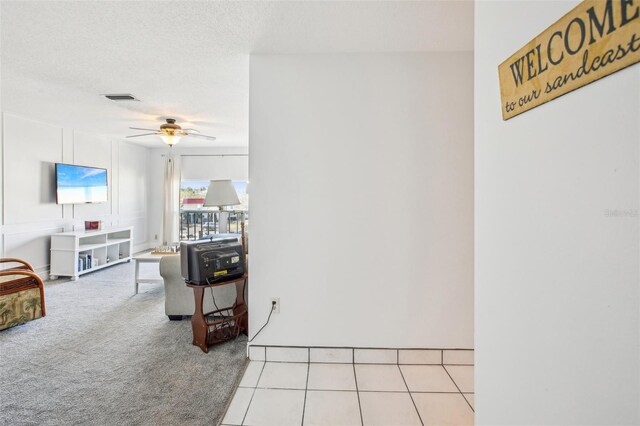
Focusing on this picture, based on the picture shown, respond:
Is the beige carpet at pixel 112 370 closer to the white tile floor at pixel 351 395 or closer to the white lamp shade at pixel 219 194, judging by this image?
the white tile floor at pixel 351 395

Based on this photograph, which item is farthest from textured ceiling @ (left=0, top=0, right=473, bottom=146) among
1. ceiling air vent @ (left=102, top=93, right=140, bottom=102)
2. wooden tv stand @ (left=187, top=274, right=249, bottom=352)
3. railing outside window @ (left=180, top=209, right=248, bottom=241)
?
railing outside window @ (left=180, top=209, right=248, bottom=241)

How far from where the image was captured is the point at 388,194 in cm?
211

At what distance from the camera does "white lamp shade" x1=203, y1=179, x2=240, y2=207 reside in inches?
141

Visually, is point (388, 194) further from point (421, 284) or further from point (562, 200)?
point (562, 200)

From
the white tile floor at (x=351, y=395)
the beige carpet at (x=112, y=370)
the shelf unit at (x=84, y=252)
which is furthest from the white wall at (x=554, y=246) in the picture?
the shelf unit at (x=84, y=252)

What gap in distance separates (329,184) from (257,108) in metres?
0.75

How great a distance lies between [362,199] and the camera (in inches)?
83.4

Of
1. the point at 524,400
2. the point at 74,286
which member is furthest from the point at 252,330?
the point at 74,286

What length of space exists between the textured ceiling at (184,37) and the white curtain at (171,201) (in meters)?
3.33

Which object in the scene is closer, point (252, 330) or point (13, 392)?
point (13, 392)

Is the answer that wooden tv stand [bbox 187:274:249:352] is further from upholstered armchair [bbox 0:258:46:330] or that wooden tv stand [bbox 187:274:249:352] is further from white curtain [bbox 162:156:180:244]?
white curtain [bbox 162:156:180:244]

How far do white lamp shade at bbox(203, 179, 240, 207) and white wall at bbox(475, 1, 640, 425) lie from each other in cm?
310

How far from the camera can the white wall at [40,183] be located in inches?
150

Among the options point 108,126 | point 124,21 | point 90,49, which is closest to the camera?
point 124,21
